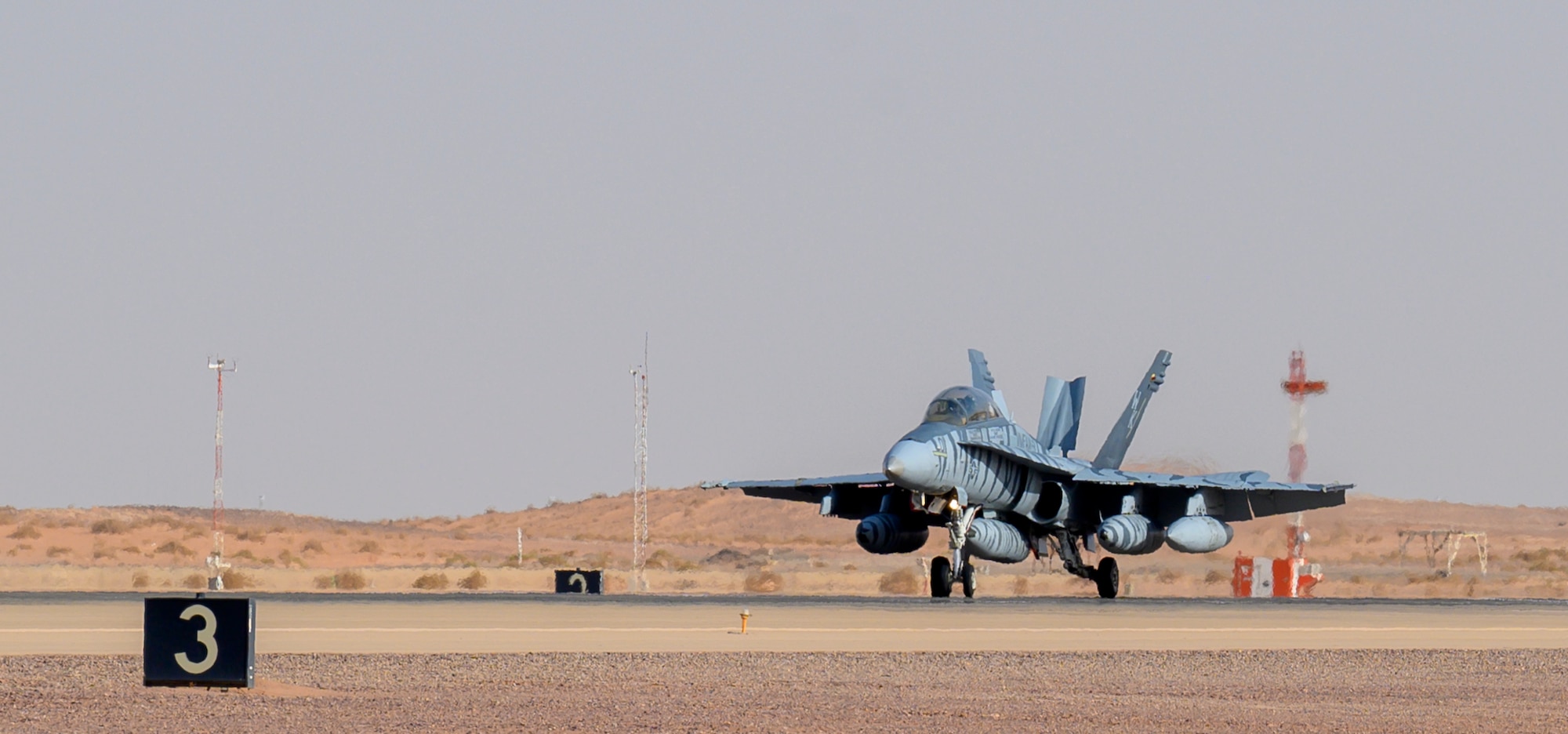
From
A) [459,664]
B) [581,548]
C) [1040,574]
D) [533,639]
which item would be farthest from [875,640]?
[581,548]

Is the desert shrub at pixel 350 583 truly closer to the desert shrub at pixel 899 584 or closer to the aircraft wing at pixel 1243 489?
the desert shrub at pixel 899 584

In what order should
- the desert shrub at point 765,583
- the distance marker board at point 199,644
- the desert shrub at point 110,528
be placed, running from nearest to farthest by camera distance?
the distance marker board at point 199,644 < the desert shrub at point 765,583 < the desert shrub at point 110,528

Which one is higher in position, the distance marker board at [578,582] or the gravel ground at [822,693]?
the distance marker board at [578,582]

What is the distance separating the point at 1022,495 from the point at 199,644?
77.3ft

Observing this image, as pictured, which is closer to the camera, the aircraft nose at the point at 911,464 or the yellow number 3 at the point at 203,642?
the yellow number 3 at the point at 203,642

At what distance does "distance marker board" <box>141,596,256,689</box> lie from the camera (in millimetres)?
15984

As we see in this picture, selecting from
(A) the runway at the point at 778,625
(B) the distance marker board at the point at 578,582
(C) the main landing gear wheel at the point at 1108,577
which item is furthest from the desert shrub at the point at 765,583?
(A) the runway at the point at 778,625

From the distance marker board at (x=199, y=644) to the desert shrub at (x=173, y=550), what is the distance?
218 feet

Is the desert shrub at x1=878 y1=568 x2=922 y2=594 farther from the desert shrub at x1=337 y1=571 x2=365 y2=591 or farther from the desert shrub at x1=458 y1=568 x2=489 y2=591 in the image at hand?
the desert shrub at x1=337 y1=571 x2=365 y2=591

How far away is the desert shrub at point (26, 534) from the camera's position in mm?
87312

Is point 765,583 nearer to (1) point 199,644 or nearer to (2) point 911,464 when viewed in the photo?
(2) point 911,464

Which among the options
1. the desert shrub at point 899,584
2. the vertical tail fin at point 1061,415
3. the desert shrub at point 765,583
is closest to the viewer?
the vertical tail fin at point 1061,415

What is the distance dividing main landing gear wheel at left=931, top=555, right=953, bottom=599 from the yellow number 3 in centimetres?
2120

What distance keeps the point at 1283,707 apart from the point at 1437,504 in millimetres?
136529
